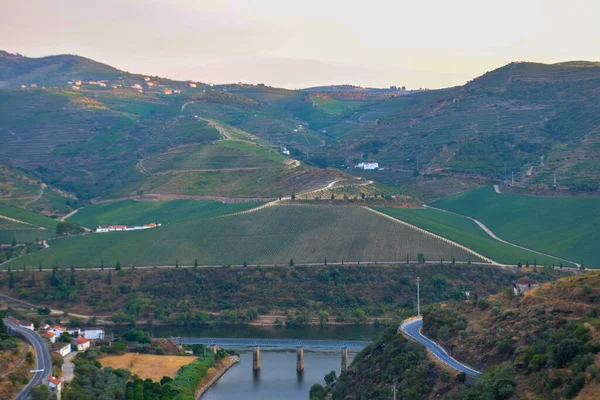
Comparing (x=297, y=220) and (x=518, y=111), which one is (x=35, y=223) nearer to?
(x=297, y=220)

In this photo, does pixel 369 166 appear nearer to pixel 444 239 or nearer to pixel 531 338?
pixel 444 239

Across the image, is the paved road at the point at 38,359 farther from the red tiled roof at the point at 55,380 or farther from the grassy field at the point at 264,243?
the grassy field at the point at 264,243

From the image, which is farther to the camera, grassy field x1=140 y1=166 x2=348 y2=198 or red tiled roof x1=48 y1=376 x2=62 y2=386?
grassy field x1=140 y1=166 x2=348 y2=198

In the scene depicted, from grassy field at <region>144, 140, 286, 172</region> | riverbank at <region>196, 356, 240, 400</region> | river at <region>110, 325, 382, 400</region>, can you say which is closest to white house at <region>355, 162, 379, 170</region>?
grassy field at <region>144, 140, 286, 172</region>

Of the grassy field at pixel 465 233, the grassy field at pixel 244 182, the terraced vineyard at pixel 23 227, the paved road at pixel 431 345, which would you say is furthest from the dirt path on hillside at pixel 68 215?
the paved road at pixel 431 345

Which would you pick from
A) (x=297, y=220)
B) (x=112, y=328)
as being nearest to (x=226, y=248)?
(x=297, y=220)

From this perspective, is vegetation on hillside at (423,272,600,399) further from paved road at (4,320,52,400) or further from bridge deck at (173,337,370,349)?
bridge deck at (173,337,370,349)
